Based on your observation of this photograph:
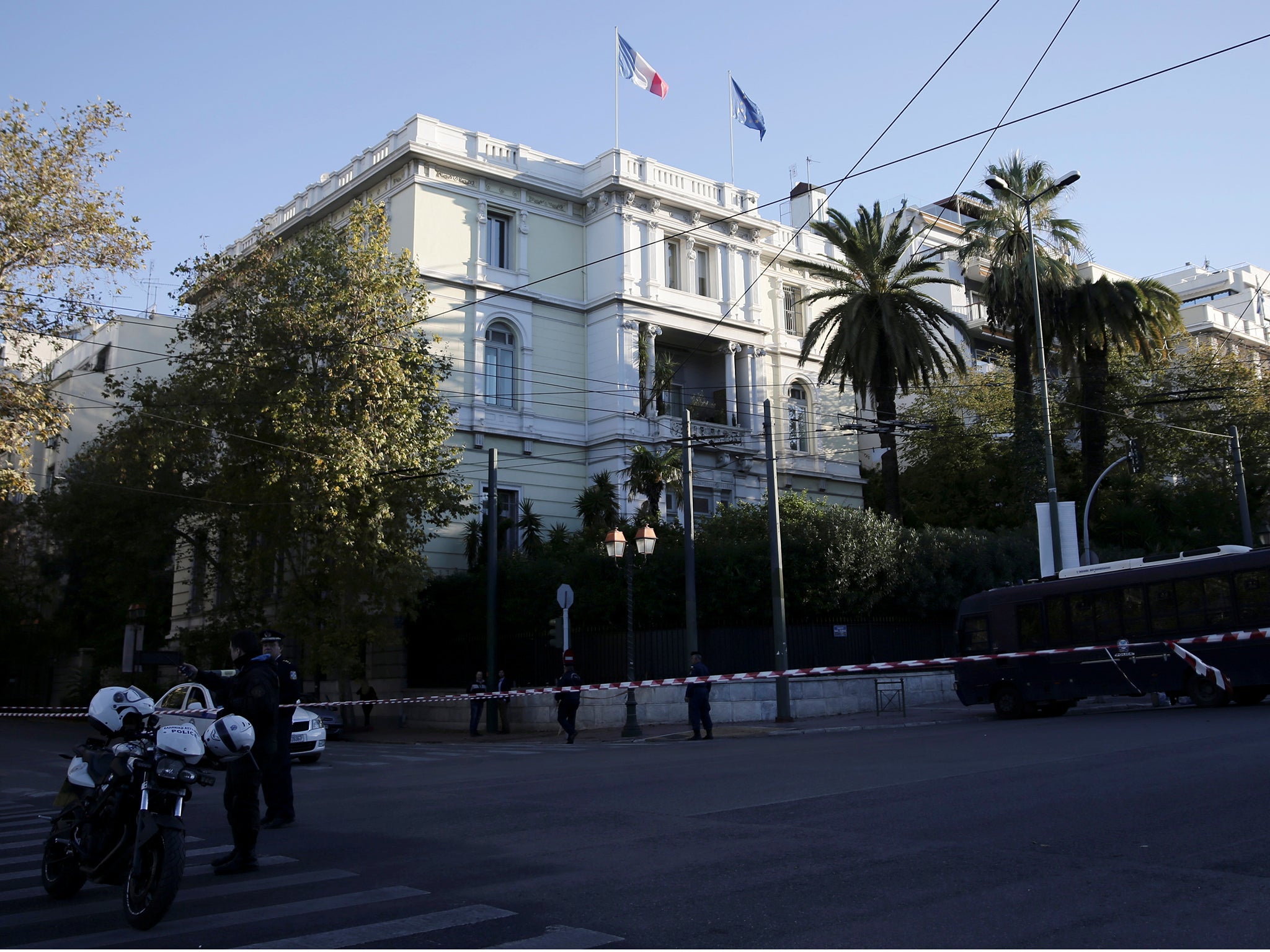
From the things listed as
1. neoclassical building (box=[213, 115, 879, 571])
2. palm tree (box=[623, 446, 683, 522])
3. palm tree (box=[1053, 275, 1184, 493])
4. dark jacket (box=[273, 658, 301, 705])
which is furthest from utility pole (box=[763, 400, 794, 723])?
dark jacket (box=[273, 658, 301, 705])

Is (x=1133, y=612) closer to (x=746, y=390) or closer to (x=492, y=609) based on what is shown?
(x=492, y=609)

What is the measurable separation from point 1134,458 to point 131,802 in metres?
34.4

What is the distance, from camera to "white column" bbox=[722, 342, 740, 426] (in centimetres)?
4269

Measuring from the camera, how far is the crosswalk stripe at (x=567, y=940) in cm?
521

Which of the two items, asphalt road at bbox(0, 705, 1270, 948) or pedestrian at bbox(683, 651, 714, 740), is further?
pedestrian at bbox(683, 651, 714, 740)

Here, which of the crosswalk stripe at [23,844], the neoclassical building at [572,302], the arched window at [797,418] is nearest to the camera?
the crosswalk stripe at [23,844]

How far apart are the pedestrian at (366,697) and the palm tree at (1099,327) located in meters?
23.2

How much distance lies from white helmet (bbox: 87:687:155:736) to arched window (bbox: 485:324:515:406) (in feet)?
104

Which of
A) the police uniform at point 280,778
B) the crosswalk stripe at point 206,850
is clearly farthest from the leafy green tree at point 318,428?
the crosswalk stripe at point 206,850

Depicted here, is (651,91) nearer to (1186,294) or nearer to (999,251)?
Answer: (999,251)

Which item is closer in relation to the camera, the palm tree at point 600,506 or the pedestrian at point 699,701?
the pedestrian at point 699,701

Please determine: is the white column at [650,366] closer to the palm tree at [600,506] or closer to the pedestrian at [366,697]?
the palm tree at [600,506]

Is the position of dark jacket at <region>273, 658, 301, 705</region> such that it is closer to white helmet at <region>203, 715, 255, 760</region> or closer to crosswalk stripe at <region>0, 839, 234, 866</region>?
crosswalk stripe at <region>0, 839, 234, 866</region>

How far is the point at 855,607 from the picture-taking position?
30.4 meters
